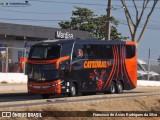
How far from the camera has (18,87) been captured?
37938 millimetres

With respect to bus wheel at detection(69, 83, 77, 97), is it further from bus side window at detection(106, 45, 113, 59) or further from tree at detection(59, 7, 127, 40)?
tree at detection(59, 7, 127, 40)

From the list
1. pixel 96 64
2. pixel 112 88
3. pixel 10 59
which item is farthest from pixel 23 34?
pixel 96 64

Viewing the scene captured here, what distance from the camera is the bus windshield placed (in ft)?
93.7

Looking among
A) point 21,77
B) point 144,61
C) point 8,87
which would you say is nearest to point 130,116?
point 8,87

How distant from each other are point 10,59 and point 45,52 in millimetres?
13592

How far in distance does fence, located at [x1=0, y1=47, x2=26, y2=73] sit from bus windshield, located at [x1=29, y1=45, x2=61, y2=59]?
12.5 m

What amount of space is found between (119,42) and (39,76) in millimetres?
7043

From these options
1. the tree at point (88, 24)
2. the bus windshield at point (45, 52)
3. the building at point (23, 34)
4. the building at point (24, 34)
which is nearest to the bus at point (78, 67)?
the bus windshield at point (45, 52)

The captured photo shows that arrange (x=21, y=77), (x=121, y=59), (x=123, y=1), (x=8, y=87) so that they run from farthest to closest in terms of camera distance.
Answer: (x=123, y=1) → (x=21, y=77) → (x=8, y=87) → (x=121, y=59)

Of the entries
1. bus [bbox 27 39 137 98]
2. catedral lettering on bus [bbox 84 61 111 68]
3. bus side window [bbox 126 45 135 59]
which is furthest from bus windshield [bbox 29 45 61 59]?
bus side window [bbox 126 45 135 59]

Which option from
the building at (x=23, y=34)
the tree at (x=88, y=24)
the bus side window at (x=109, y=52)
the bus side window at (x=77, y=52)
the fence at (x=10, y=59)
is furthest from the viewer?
the tree at (x=88, y=24)

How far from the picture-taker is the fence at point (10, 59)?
4166cm

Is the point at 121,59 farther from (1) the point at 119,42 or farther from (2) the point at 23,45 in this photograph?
(2) the point at 23,45

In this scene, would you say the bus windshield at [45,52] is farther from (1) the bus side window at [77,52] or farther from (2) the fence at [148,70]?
(2) the fence at [148,70]
